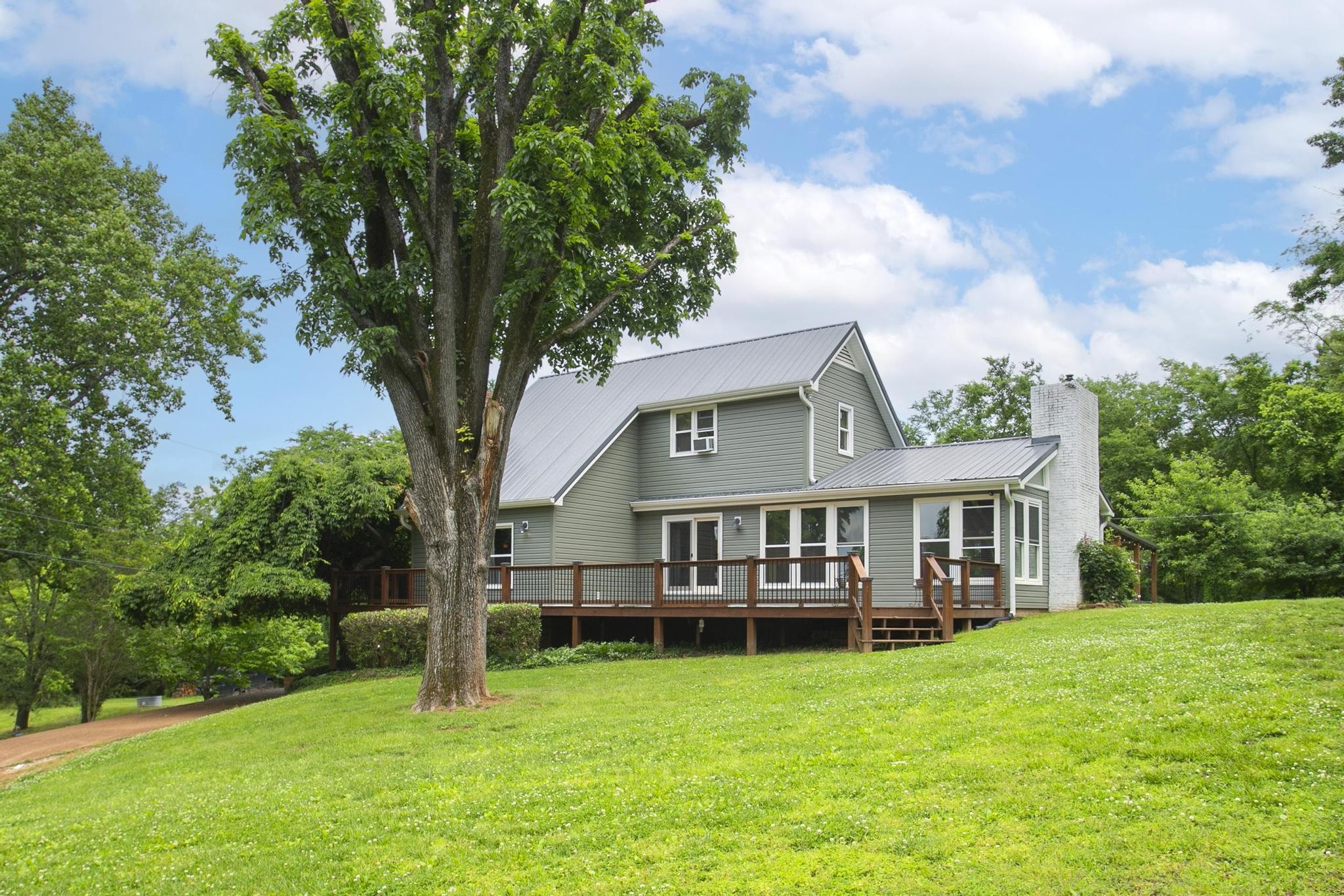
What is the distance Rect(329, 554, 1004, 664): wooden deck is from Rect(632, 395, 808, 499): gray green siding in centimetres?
225

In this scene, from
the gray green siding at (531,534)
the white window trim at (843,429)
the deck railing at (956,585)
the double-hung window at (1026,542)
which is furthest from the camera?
the white window trim at (843,429)

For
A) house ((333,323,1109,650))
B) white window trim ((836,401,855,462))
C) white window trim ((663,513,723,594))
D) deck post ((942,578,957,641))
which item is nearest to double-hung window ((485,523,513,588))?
house ((333,323,1109,650))

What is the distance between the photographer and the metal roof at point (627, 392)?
23.0 meters

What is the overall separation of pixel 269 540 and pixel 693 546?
993 centimetres

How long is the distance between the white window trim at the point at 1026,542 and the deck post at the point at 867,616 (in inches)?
173

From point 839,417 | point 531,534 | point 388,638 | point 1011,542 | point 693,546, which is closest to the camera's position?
point 1011,542

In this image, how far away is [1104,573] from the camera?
2111 centimetres

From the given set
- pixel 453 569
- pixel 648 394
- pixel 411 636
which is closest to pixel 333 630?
pixel 411 636

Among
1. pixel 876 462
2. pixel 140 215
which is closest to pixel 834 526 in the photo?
pixel 876 462

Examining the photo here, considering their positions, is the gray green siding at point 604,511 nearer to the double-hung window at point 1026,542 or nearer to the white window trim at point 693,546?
the white window trim at point 693,546

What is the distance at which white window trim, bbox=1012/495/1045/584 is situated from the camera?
1962 centimetres

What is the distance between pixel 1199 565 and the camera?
2925cm

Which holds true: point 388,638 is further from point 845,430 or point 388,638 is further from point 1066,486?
point 1066,486

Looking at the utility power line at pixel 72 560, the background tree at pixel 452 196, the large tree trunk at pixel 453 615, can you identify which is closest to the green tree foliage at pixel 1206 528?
the background tree at pixel 452 196
